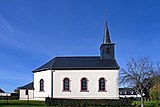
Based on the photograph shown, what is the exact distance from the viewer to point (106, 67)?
50625 mm

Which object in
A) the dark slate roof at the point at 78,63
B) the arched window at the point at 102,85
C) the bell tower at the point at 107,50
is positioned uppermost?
the bell tower at the point at 107,50

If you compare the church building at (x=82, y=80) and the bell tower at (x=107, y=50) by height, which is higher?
the bell tower at (x=107, y=50)

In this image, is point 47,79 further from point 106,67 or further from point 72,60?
point 106,67

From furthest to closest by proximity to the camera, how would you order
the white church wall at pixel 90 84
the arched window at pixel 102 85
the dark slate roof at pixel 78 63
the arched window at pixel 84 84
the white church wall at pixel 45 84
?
the white church wall at pixel 45 84 < the dark slate roof at pixel 78 63 < the arched window at pixel 84 84 < the arched window at pixel 102 85 < the white church wall at pixel 90 84

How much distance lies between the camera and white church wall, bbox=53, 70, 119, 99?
50188 mm

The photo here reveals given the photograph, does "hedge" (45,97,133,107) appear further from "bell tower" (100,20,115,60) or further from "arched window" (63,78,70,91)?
"bell tower" (100,20,115,60)

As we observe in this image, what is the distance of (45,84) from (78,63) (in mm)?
7506

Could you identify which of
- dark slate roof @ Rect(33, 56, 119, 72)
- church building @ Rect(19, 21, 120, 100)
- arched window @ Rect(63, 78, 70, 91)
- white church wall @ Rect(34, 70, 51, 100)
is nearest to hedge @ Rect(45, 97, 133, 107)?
church building @ Rect(19, 21, 120, 100)

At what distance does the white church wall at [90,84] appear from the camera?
50.2 metres

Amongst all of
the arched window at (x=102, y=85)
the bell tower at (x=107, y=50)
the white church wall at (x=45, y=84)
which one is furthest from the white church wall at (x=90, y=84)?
the bell tower at (x=107, y=50)

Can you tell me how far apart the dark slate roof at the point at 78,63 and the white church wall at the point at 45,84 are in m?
0.97

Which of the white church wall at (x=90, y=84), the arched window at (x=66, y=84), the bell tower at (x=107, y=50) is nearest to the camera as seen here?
the white church wall at (x=90, y=84)

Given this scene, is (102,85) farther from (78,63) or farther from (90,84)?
(78,63)

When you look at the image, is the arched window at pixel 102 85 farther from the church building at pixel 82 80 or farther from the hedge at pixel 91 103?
the hedge at pixel 91 103
